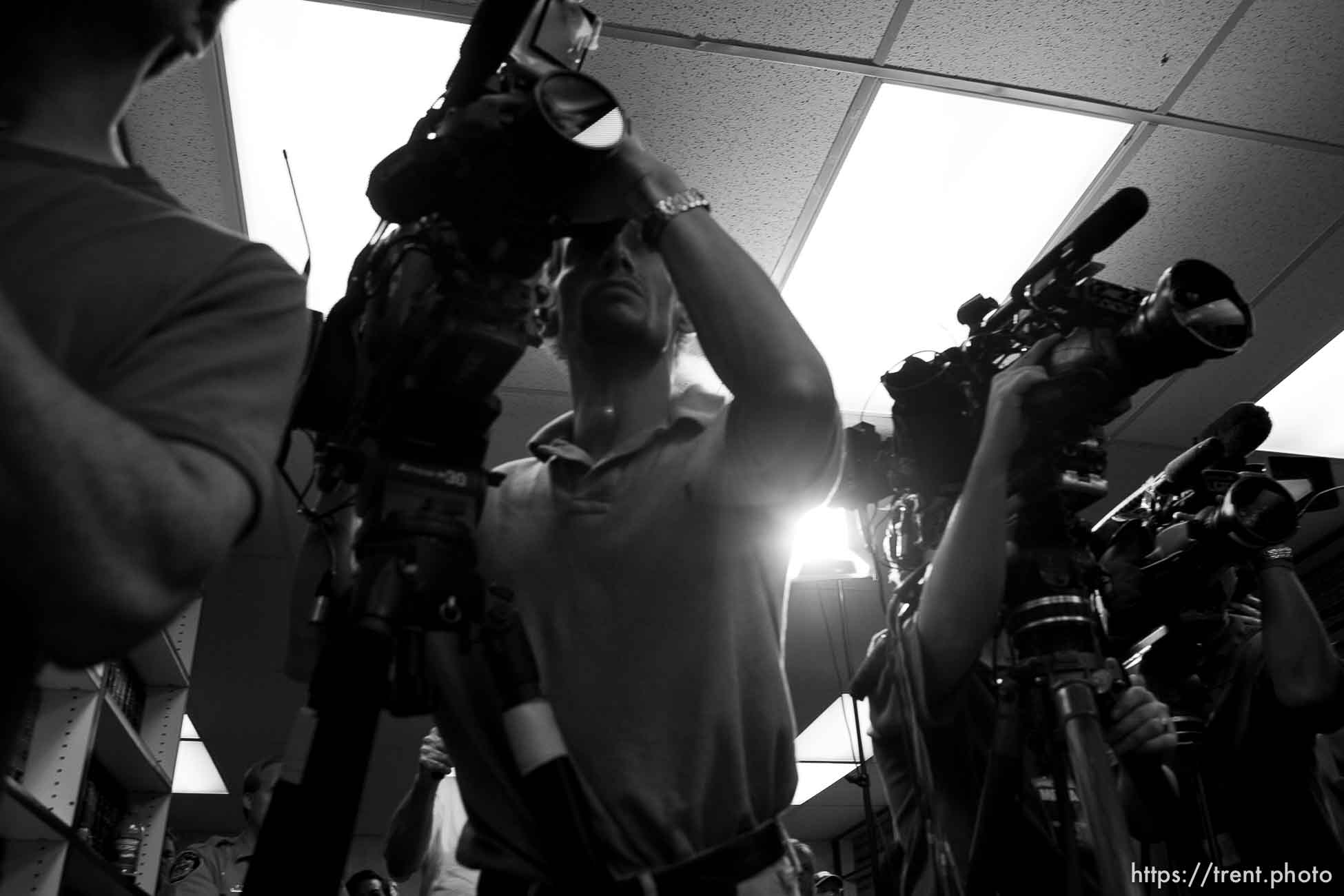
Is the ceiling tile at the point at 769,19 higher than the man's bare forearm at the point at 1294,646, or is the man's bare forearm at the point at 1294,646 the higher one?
the ceiling tile at the point at 769,19

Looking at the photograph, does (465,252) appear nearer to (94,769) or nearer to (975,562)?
(975,562)

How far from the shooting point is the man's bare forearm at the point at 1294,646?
156 centimetres

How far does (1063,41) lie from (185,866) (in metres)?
2.73

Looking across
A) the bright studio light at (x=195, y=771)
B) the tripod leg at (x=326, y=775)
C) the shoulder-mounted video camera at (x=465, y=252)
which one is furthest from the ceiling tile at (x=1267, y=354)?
the bright studio light at (x=195, y=771)

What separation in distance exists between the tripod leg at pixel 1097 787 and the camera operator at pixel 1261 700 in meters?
0.55

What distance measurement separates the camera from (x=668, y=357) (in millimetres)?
1077

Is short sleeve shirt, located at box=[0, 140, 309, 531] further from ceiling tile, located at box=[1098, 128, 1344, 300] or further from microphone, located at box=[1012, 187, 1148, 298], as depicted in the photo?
ceiling tile, located at box=[1098, 128, 1344, 300]

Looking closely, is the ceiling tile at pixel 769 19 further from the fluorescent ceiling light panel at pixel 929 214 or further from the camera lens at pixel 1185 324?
the camera lens at pixel 1185 324

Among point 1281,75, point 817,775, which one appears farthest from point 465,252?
point 817,775

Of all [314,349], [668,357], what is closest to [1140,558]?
[668,357]

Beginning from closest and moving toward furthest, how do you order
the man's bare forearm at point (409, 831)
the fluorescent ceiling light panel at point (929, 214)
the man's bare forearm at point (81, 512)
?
the man's bare forearm at point (81, 512)
the man's bare forearm at point (409, 831)
the fluorescent ceiling light panel at point (929, 214)

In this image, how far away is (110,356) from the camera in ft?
1.63

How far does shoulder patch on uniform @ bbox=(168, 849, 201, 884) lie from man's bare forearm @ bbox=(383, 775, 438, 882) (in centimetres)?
152

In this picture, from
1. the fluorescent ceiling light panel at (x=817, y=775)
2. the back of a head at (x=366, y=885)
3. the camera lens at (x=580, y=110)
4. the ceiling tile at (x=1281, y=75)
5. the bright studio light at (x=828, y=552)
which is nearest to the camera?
the camera lens at (x=580, y=110)
